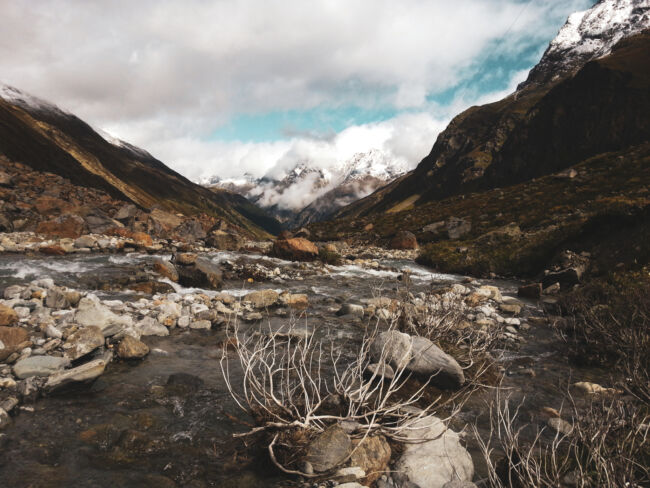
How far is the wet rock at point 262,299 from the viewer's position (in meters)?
13.3

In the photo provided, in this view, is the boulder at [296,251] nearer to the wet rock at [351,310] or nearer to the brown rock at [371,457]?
the wet rock at [351,310]

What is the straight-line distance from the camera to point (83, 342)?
7.48 m

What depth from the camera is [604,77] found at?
99812mm

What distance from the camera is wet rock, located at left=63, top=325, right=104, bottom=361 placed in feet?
23.6

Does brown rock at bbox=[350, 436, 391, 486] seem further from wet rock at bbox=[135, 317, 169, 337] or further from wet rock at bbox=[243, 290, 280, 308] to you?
wet rock at bbox=[243, 290, 280, 308]

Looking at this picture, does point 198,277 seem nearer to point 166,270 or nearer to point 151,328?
point 166,270

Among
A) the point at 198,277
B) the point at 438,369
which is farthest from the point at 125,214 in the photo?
the point at 438,369

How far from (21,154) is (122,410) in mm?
111900

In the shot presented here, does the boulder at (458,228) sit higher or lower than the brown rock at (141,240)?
higher

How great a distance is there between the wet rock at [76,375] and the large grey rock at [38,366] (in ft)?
1.12

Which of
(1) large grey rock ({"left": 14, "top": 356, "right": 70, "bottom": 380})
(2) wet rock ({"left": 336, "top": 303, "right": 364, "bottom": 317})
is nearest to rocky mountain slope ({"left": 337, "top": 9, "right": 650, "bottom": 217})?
(2) wet rock ({"left": 336, "top": 303, "right": 364, "bottom": 317})

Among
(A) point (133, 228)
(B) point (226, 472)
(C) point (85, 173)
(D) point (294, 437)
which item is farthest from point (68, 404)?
(C) point (85, 173)

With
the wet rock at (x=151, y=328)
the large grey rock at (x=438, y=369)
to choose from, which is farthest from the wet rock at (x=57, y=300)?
the large grey rock at (x=438, y=369)

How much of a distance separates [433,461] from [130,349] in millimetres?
6570
